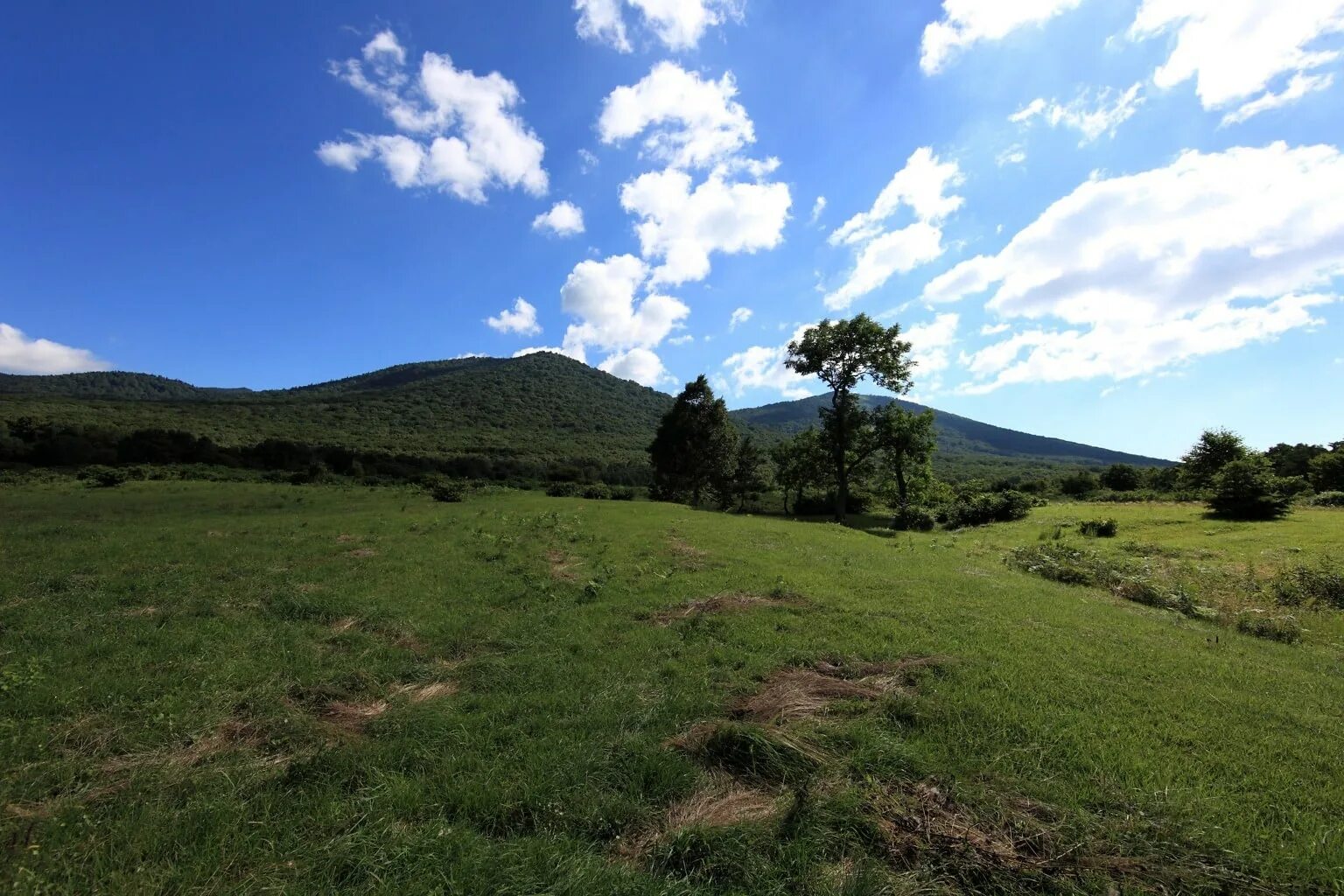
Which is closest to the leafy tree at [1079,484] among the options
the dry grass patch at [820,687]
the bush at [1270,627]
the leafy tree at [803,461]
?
the leafy tree at [803,461]

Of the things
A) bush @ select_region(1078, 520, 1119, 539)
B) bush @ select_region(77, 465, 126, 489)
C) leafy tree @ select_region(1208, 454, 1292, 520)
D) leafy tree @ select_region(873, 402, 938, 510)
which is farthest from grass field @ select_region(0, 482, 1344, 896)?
leafy tree @ select_region(873, 402, 938, 510)

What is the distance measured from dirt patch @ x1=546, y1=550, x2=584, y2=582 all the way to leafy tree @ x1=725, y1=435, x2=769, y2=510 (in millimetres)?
40204

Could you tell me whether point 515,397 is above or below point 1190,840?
above

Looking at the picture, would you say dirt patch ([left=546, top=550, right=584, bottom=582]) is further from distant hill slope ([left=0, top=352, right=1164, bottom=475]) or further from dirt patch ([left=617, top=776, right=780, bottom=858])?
distant hill slope ([left=0, top=352, right=1164, bottom=475])

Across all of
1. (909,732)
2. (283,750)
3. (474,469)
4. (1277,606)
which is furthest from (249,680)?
(474,469)

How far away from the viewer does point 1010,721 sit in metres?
6.38

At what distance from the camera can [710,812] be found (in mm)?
5020

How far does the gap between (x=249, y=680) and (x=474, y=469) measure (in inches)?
2406

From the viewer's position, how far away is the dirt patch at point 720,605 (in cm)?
1147

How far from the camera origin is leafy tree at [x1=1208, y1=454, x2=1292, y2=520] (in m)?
25.9

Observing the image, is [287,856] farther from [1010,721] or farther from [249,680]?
[1010,721]

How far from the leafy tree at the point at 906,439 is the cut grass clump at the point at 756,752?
41.1 m

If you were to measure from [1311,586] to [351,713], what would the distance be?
22.8 m

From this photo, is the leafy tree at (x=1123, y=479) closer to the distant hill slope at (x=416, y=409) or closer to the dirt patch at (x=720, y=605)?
the dirt patch at (x=720, y=605)
